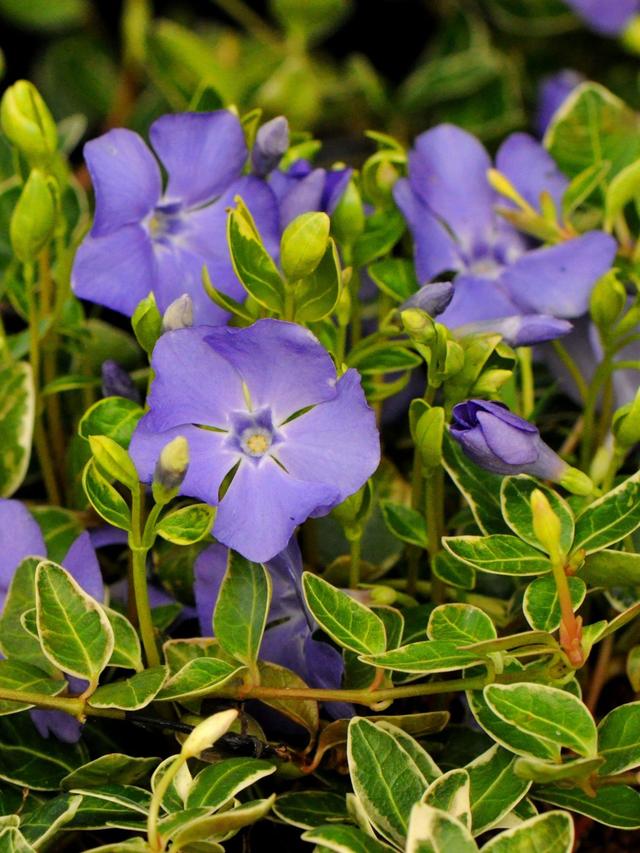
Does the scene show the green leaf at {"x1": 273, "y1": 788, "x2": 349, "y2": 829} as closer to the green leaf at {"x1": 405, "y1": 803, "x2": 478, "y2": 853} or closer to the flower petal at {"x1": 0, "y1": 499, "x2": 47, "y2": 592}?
the green leaf at {"x1": 405, "y1": 803, "x2": 478, "y2": 853}

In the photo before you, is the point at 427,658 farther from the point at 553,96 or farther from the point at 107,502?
the point at 553,96

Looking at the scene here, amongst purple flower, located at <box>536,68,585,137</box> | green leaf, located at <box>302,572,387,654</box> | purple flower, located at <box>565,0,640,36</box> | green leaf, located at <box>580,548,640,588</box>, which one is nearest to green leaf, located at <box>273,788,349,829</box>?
green leaf, located at <box>302,572,387,654</box>

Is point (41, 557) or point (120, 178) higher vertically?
point (120, 178)

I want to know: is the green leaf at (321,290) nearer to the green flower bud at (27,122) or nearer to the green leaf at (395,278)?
the green leaf at (395,278)

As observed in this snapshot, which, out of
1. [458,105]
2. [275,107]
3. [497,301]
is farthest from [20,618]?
[458,105]

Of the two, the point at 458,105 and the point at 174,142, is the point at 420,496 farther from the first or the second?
the point at 458,105

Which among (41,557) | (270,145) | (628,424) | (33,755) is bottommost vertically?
(33,755)

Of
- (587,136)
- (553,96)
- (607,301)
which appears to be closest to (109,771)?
(607,301)
